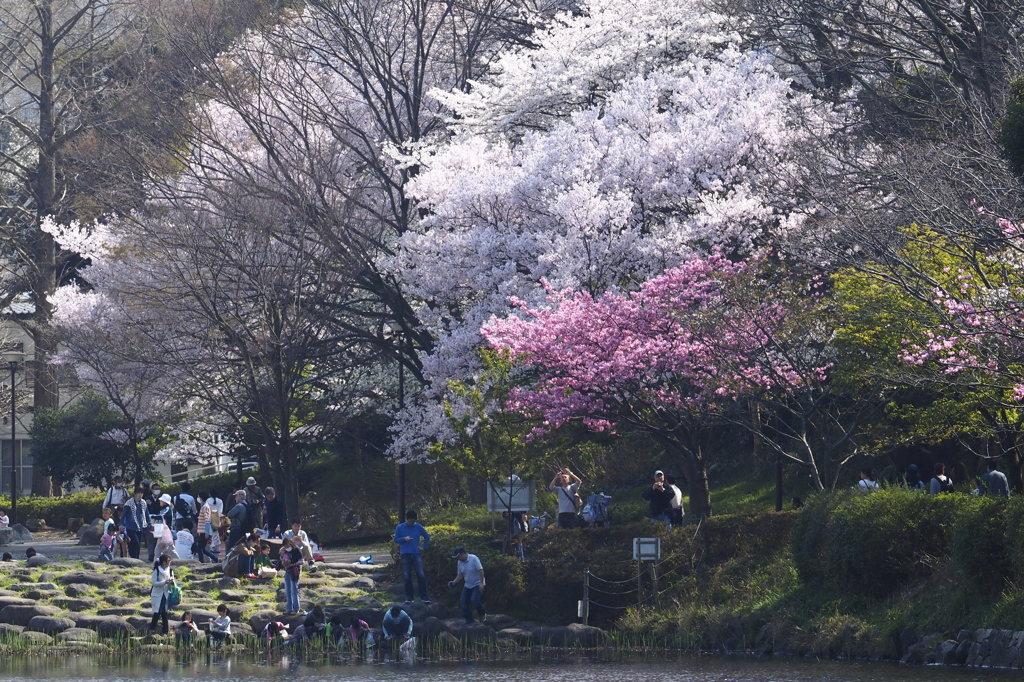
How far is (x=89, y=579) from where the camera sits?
25.9 meters

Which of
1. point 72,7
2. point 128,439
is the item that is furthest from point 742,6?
point 72,7

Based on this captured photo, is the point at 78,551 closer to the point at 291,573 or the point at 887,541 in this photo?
the point at 291,573

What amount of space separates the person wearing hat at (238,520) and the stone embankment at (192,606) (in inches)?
26.3

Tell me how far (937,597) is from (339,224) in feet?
56.5

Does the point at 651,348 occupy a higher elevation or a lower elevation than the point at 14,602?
higher

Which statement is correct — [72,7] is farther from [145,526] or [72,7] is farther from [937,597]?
[937,597]

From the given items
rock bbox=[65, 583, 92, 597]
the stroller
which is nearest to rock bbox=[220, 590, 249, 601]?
rock bbox=[65, 583, 92, 597]

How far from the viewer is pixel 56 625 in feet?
76.5

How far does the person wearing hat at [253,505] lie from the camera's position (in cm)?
2781

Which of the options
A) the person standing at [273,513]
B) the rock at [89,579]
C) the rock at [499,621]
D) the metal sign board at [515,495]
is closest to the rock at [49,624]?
the rock at [89,579]

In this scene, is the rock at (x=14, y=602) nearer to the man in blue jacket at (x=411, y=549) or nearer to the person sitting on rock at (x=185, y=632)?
the person sitting on rock at (x=185, y=632)


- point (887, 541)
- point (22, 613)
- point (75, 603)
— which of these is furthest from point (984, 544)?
point (22, 613)

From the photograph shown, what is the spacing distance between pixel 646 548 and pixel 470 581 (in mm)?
3092

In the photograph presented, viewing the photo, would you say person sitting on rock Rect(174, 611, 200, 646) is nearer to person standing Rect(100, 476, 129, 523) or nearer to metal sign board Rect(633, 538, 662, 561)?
metal sign board Rect(633, 538, 662, 561)
